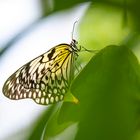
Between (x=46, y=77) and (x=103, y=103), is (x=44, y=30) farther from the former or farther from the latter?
(x=103, y=103)

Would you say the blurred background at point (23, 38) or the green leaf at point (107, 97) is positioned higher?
the blurred background at point (23, 38)

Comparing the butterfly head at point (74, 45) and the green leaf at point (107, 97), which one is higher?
the butterfly head at point (74, 45)

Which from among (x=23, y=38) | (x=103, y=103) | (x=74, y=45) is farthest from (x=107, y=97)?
(x=23, y=38)

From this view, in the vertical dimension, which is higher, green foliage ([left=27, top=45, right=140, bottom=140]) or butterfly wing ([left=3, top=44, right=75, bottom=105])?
butterfly wing ([left=3, top=44, right=75, bottom=105])

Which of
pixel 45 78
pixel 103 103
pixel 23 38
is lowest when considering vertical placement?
pixel 103 103

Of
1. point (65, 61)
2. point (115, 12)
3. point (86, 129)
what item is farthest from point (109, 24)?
point (86, 129)
